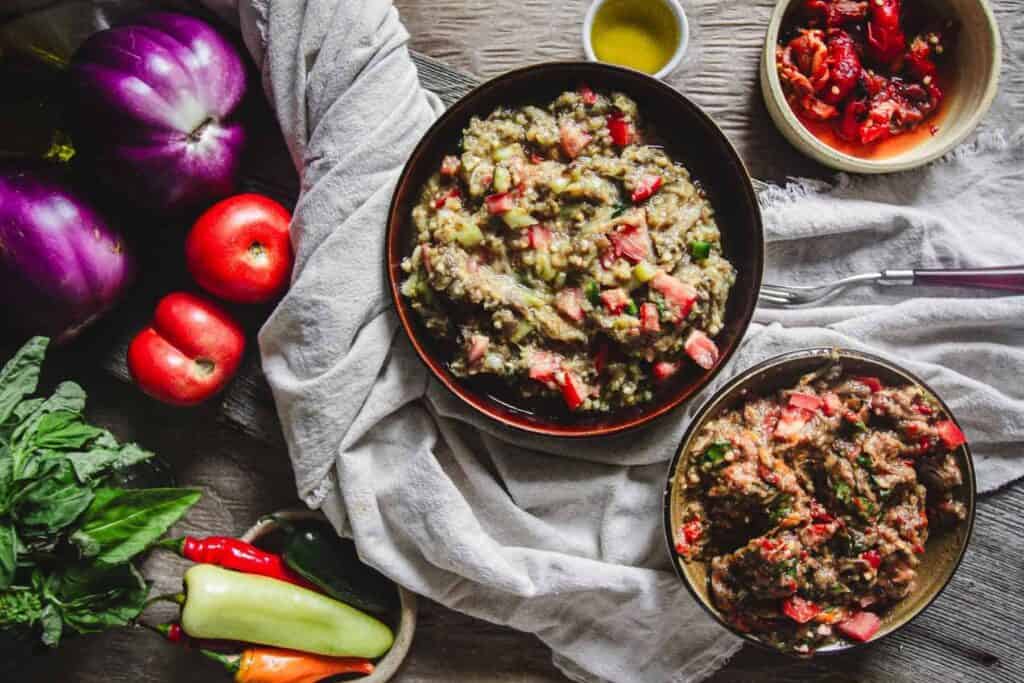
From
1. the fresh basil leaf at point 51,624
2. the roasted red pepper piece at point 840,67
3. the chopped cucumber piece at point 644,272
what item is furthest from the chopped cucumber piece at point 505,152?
the fresh basil leaf at point 51,624

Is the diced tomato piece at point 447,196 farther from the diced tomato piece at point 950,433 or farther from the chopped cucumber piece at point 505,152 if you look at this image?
the diced tomato piece at point 950,433

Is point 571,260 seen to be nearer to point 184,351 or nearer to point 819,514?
point 819,514

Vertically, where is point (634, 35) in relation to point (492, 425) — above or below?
above

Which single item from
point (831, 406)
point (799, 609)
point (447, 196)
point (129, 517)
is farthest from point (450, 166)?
point (799, 609)

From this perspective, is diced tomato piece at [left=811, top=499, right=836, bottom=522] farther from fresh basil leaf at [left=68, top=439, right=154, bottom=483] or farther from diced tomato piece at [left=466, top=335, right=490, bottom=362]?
fresh basil leaf at [left=68, top=439, right=154, bottom=483]

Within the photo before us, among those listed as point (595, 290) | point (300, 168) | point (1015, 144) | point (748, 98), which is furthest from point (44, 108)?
point (1015, 144)
